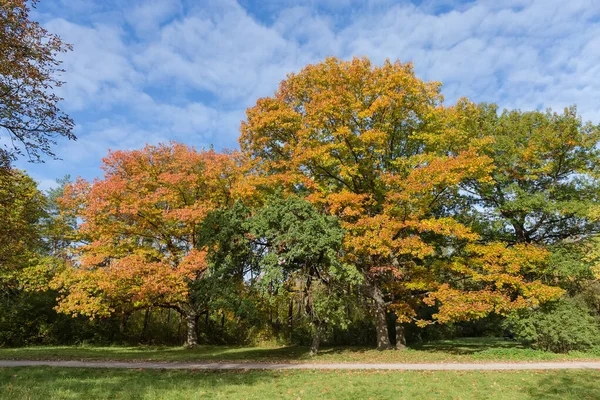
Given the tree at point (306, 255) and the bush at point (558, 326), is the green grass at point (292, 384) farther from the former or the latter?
the bush at point (558, 326)

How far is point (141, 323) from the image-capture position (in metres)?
26.6

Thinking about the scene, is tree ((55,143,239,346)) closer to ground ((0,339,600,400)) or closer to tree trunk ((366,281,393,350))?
ground ((0,339,600,400))

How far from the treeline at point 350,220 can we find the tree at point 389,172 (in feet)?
0.30

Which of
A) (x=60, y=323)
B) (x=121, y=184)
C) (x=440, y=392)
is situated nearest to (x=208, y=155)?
(x=121, y=184)

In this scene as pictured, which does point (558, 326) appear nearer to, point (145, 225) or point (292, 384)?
point (292, 384)

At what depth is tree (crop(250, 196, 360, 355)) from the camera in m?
15.2

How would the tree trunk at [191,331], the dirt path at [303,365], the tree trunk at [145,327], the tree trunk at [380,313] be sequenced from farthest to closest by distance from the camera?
the tree trunk at [145,327] → the tree trunk at [191,331] → the tree trunk at [380,313] → the dirt path at [303,365]

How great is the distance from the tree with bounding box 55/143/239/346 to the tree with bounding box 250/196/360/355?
146 inches

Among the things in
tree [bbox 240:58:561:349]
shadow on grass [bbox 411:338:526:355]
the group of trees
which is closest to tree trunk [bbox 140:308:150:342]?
the group of trees

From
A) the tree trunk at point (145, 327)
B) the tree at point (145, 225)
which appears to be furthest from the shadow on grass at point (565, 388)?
the tree trunk at point (145, 327)

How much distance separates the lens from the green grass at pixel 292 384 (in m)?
8.45

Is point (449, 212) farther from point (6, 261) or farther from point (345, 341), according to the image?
point (6, 261)

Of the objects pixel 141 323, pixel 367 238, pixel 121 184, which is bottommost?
pixel 141 323

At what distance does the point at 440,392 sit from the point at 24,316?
2545cm
